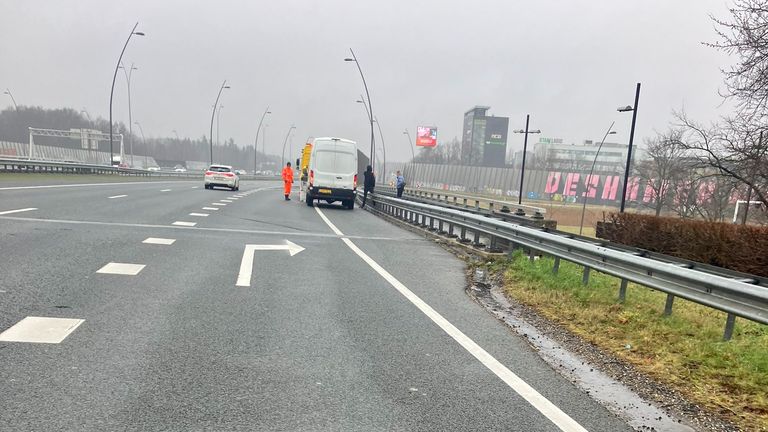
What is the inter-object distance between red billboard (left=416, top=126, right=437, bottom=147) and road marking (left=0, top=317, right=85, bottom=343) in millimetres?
104755

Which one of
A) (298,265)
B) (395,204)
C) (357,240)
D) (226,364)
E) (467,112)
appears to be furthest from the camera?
(467,112)

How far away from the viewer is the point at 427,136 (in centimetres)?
10875

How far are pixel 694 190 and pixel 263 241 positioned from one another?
3896cm

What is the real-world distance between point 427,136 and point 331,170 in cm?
8930

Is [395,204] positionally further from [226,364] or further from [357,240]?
[226,364]

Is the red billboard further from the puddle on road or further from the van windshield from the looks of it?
the puddle on road

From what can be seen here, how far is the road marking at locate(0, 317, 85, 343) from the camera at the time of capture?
13.4ft

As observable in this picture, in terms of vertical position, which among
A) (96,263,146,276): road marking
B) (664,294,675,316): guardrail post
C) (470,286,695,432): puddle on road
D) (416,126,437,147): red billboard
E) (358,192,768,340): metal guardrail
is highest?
(416,126,437,147): red billboard

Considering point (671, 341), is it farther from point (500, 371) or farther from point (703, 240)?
point (703, 240)

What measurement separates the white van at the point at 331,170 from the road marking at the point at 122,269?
14.6 metres

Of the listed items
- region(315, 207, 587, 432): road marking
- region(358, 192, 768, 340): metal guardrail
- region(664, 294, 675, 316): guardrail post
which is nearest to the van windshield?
region(358, 192, 768, 340): metal guardrail

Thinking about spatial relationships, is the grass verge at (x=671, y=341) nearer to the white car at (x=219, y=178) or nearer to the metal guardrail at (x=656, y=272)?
the metal guardrail at (x=656, y=272)

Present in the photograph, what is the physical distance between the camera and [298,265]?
8.20m

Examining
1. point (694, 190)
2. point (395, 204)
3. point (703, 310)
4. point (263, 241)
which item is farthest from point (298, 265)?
point (694, 190)
